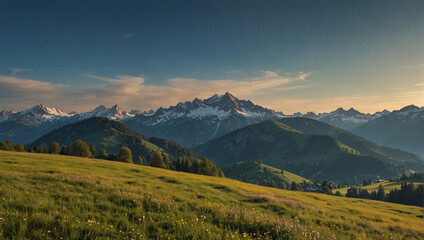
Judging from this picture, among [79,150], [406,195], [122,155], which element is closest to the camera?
[79,150]

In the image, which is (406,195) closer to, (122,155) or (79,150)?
(122,155)

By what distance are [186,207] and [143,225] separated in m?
3.65

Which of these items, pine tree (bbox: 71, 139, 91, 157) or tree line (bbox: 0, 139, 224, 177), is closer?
pine tree (bbox: 71, 139, 91, 157)

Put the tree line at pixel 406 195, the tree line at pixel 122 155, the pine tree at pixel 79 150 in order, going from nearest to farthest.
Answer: the pine tree at pixel 79 150 → the tree line at pixel 122 155 → the tree line at pixel 406 195

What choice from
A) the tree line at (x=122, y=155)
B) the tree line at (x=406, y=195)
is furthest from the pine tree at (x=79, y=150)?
the tree line at (x=406, y=195)

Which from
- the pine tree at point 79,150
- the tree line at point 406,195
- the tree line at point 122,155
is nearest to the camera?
the pine tree at point 79,150

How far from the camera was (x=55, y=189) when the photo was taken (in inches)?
470

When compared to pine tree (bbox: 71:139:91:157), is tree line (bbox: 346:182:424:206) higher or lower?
lower

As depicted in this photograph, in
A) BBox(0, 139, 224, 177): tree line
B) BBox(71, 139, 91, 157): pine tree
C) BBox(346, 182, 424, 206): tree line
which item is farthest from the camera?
BBox(346, 182, 424, 206): tree line

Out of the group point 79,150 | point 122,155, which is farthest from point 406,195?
point 79,150

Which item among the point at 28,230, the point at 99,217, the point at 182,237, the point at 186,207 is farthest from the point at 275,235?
the point at 28,230

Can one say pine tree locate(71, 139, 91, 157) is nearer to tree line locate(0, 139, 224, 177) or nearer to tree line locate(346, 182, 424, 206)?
tree line locate(0, 139, 224, 177)

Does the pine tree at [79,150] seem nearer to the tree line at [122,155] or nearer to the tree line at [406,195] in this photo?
the tree line at [122,155]

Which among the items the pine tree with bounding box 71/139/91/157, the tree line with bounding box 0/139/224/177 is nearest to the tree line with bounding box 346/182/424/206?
the tree line with bounding box 0/139/224/177
